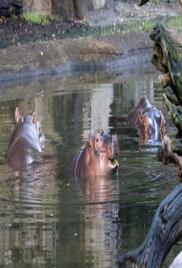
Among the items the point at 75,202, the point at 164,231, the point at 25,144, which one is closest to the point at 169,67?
the point at 164,231

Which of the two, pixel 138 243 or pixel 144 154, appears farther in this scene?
pixel 144 154

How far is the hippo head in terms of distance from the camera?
7863mm

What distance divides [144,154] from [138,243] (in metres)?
3.09

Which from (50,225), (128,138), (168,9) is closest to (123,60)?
(168,9)

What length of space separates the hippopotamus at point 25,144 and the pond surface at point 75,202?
111 mm

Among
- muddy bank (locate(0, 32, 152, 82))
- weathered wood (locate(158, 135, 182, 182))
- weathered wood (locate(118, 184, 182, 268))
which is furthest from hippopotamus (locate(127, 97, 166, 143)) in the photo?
weathered wood (locate(158, 135, 182, 182))

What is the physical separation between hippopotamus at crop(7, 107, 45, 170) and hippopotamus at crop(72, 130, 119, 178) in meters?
0.75

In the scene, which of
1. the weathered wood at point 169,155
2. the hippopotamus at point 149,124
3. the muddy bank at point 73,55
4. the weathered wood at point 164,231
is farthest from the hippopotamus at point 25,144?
the muddy bank at point 73,55

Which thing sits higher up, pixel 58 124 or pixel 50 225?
pixel 58 124

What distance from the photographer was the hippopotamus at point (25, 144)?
865cm

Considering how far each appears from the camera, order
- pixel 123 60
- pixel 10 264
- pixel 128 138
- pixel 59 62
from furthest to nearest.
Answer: pixel 123 60 → pixel 59 62 → pixel 128 138 → pixel 10 264

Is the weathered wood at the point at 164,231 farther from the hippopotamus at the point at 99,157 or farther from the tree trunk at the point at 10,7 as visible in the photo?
the tree trunk at the point at 10,7

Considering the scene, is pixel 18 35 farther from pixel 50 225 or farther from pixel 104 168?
pixel 50 225

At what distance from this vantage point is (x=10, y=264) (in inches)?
216
